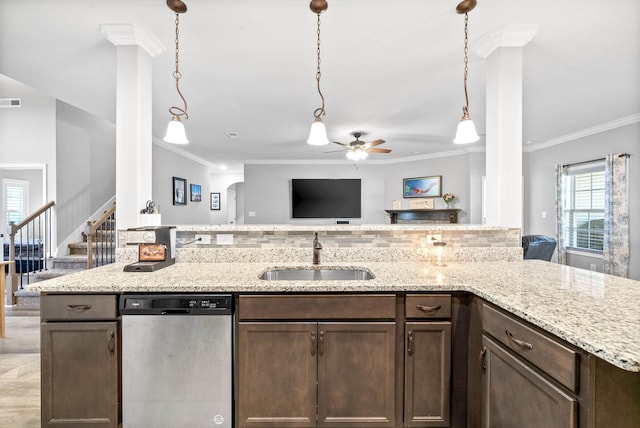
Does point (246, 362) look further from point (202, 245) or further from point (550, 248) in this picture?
point (550, 248)

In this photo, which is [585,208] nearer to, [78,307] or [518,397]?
[518,397]

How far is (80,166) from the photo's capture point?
525 cm

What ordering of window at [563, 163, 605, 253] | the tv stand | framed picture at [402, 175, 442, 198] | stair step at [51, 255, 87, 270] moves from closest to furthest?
1. stair step at [51, 255, 87, 270]
2. window at [563, 163, 605, 253]
3. the tv stand
4. framed picture at [402, 175, 442, 198]

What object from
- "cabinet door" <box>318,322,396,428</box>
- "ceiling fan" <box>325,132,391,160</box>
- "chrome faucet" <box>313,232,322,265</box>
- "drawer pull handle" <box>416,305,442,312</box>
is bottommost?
"cabinet door" <box>318,322,396,428</box>

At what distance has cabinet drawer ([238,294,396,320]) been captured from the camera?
1565 millimetres

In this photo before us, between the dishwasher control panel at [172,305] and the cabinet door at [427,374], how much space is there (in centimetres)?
99

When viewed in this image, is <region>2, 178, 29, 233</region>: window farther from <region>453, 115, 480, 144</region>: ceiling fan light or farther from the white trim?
the white trim

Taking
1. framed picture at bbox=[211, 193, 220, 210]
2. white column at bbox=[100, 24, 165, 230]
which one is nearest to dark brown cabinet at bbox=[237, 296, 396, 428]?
white column at bbox=[100, 24, 165, 230]

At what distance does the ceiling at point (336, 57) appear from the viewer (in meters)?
2.01

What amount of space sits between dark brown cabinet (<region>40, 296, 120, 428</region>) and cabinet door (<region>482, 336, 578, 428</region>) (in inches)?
73.5

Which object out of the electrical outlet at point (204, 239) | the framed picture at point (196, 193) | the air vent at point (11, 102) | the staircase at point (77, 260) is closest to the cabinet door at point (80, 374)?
the electrical outlet at point (204, 239)

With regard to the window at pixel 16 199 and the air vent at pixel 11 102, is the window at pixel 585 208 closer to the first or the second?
the air vent at pixel 11 102

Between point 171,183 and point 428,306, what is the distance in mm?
6202

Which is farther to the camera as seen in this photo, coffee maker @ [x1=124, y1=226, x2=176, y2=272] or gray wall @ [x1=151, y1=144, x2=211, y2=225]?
gray wall @ [x1=151, y1=144, x2=211, y2=225]
